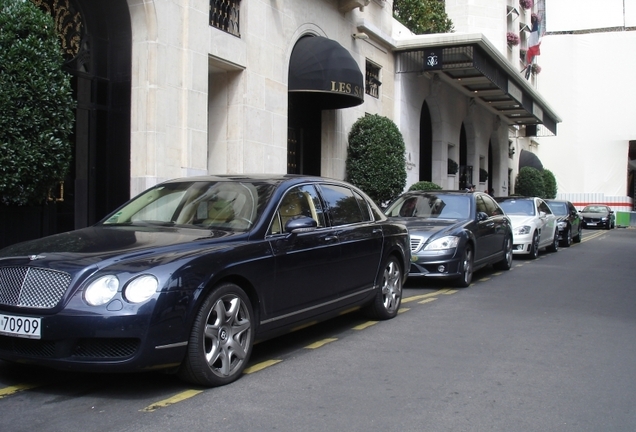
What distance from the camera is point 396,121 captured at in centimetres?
2323

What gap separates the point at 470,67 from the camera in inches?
960

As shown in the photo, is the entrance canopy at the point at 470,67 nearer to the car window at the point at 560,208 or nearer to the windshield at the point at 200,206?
the car window at the point at 560,208

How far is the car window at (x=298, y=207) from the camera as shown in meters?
6.11

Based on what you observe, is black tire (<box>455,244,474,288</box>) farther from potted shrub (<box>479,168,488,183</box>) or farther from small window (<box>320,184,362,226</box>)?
potted shrub (<box>479,168,488,183</box>)

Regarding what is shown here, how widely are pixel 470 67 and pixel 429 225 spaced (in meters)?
14.5

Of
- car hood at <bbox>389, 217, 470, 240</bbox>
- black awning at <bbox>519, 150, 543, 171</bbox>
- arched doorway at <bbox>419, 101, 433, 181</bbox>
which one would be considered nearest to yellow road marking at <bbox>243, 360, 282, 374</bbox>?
car hood at <bbox>389, 217, 470, 240</bbox>

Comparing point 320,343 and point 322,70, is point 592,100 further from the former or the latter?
point 320,343

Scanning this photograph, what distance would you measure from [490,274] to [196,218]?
8.64 m

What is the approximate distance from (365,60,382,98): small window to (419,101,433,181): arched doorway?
5.66 metres

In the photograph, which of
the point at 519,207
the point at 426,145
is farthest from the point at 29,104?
the point at 426,145

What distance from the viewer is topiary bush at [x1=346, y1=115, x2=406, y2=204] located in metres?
19.3

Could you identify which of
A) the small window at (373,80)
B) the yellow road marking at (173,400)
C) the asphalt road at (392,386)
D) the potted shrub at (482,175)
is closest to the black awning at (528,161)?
the potted shrub at (482,175)

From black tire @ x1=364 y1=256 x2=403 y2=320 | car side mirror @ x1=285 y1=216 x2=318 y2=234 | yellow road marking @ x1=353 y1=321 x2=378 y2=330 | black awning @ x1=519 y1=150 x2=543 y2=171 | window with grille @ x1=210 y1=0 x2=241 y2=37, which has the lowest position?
yellow road marking @ x1=353 y1=321 x2=378 y2=330

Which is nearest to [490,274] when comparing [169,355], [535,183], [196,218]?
[196,218]
